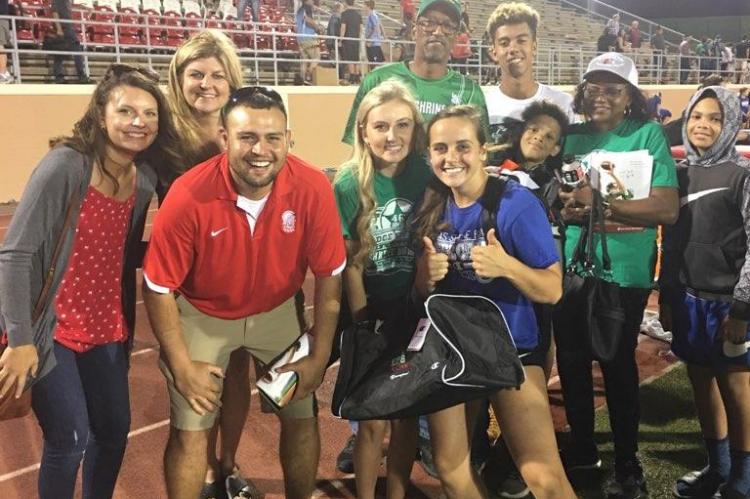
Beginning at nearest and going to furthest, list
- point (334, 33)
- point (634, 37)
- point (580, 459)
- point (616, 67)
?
point (616, 67)
point (580, 459)
point (334, 33)
point (634, 37)

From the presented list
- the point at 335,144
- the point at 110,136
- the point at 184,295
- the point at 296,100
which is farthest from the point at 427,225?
the point at 335,144

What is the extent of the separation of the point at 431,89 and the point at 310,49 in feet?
38.8

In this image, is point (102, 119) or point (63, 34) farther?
point (63, 34)

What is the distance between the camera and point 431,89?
3199 millimetres

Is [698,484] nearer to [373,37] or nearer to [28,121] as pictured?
[28,121]

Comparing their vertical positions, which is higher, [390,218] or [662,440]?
[390,218]

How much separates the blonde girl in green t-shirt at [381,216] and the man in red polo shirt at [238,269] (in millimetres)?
171

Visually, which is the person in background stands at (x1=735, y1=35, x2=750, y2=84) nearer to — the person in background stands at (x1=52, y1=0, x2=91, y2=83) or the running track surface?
the person in background stands at (x1=52, y1=0, x2=91, y2=83)

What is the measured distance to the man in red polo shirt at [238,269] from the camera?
7.63 ft

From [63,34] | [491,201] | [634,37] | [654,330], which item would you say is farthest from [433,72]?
[634,37]

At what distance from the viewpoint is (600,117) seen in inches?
112

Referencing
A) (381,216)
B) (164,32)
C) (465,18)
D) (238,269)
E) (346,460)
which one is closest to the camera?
(238,269)

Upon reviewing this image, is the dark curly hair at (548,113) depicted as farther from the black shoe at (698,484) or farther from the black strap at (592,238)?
the black shoe at (698,484)

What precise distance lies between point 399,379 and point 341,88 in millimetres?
12463
